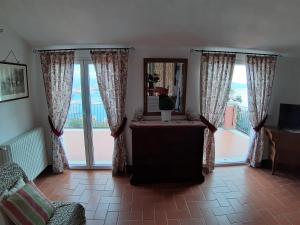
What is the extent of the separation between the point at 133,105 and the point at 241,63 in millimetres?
2052

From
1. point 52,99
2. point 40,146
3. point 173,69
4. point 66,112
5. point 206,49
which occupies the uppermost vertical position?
point 206,49

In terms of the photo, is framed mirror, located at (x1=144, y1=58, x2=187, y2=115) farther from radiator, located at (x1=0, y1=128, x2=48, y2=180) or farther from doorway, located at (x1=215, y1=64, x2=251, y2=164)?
radiator, located at (x1=0, y1=128, x2=48, y2=180)

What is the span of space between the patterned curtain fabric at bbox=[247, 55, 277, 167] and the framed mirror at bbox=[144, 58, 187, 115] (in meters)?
1.22

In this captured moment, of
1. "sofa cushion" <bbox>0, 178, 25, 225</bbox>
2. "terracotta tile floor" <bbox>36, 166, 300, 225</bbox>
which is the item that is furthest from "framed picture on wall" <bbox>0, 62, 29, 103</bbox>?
"terracotta tile floor" <bbox>36, 166, 300, 225</bbox>

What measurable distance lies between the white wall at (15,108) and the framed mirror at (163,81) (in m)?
1.87

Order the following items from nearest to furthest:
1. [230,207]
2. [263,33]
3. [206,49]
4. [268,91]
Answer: [230,207] → [263,33] → [206,49] → [268,91]

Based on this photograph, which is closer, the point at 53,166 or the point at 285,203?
the point at 285,203

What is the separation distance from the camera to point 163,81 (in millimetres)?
3451

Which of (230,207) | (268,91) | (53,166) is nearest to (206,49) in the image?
(268,91)

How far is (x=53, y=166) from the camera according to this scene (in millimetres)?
3580

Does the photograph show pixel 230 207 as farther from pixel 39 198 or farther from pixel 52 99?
pixel 52 99

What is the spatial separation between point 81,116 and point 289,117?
369 cm

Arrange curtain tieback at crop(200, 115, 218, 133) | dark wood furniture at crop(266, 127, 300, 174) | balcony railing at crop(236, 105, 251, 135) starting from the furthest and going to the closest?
balcony railing at crop(236, 105, 251, 135)
curtain tieback at crop(200, 115, 218, 133)
dark wood furniture at crop(266, 127, 300, 174)

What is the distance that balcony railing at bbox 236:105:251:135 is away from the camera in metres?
4.01
